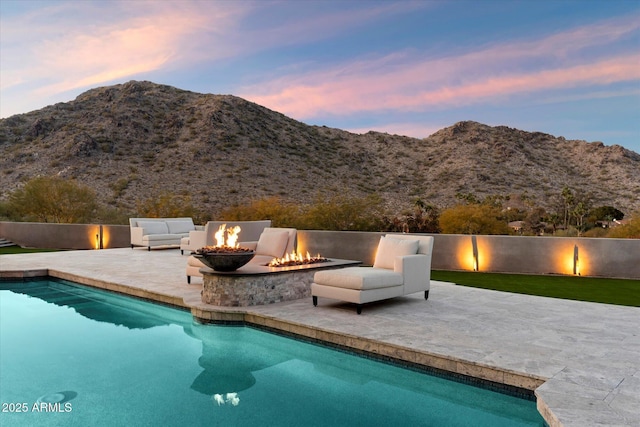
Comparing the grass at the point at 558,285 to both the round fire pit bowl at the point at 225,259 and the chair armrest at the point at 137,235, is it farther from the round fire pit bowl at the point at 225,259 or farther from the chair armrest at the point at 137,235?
the chair armrest at the point at 137,235

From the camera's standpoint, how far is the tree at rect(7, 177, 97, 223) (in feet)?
55.7

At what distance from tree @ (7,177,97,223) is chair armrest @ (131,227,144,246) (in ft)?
19.9

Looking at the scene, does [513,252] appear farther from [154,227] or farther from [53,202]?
[53,202]

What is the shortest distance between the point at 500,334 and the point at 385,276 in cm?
144

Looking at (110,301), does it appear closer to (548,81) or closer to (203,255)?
(203,255)

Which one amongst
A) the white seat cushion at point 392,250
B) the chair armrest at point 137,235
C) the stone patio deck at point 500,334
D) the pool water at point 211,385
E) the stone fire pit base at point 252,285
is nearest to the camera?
the stone patio deck at point 500,334

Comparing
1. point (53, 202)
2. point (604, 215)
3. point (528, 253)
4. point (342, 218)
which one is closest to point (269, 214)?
point (342, 218)

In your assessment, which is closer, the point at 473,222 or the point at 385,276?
the point at 385,276

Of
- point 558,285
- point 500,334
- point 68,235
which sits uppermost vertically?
point 68,235

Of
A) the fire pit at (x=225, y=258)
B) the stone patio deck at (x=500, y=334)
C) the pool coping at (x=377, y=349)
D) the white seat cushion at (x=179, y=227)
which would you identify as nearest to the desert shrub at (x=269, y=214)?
the white seat cushion at (x=179, y=227)

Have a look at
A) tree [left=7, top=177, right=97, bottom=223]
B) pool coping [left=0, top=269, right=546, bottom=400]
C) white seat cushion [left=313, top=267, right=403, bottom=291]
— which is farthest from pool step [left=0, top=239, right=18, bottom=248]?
white seat cushion [left=313, top=267, right=403, bottom=291]

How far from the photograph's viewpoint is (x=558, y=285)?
757cm

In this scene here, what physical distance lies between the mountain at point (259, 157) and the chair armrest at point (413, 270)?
63.6 ft

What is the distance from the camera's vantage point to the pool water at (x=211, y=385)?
121 inches
